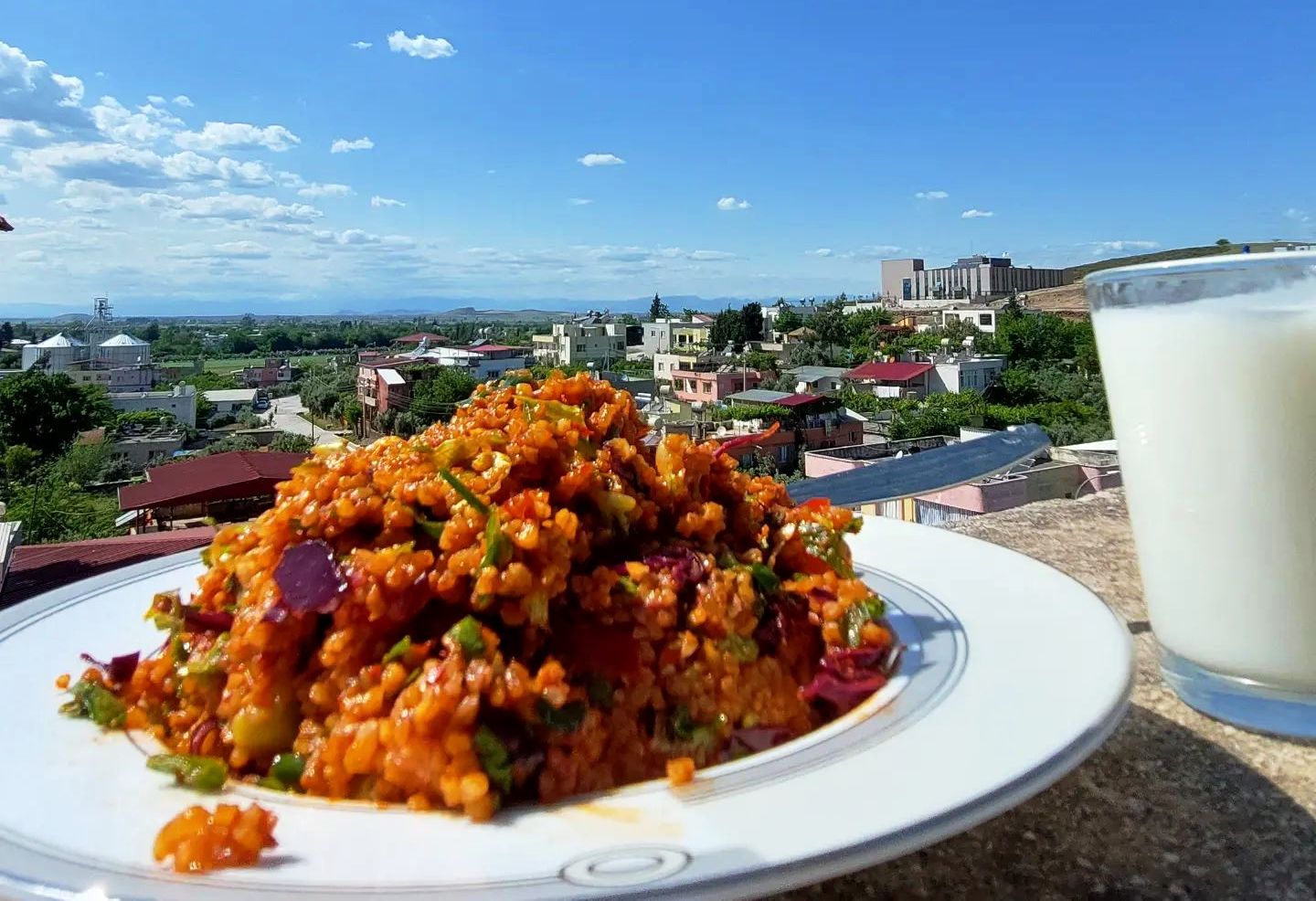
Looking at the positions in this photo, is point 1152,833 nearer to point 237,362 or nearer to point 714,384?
point 714,384

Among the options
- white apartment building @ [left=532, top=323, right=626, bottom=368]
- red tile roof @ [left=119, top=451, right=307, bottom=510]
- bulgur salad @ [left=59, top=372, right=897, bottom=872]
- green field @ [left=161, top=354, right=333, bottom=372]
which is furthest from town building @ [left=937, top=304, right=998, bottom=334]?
bulgur salad @ [left=59, top=372, right=897, bottom=872]

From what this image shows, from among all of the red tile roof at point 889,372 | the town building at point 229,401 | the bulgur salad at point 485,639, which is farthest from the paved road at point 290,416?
the bulgur salad at point 485,639

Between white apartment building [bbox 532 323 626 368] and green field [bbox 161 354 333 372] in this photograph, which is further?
green field [bbox 161 354 333 372]

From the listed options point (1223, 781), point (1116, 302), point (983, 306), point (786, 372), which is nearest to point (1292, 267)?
point (1116, 302)

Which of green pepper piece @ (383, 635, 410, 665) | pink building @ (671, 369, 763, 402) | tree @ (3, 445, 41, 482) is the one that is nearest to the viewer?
green pepper piece @ (383, 635, 410, 665)

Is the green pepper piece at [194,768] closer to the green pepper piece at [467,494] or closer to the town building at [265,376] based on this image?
the green pepper piece at [467,494]

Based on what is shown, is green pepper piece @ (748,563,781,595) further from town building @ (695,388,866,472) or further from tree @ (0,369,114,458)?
tree @ (0,369,114,458)

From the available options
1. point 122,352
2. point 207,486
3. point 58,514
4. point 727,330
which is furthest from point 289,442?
point 122,352
